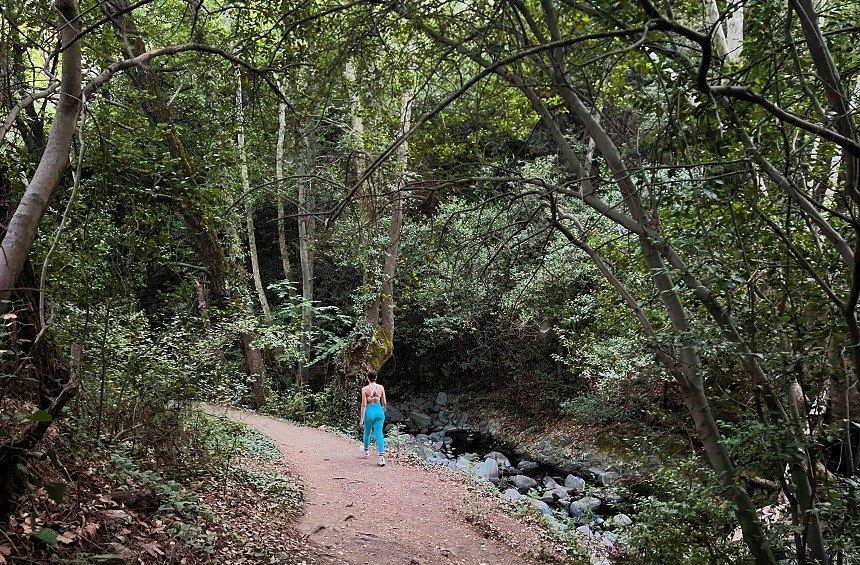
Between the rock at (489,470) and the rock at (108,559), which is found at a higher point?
the rock at (108,559)

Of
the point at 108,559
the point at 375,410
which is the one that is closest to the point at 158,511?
the point at 108,559

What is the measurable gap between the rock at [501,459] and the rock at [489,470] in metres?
0.77

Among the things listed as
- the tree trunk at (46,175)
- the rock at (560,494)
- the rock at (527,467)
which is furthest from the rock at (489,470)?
the tree trunk at (46,175)

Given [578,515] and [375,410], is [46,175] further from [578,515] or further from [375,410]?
[578,515]

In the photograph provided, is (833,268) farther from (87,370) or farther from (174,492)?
(87,370)

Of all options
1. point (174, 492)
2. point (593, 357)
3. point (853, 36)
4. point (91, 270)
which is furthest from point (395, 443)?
point (853, 36)

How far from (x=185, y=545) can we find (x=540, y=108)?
480 centimetres

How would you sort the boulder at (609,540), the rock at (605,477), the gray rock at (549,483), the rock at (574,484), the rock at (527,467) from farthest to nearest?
the rock at (527,467)
the rock at (605,477)
the gray rock at (549,483)
the rock at (574,484)
the boulder at (609,540)

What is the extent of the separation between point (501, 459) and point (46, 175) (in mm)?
12956

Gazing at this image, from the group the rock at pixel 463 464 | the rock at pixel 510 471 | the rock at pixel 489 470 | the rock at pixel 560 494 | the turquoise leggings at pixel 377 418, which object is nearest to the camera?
the turquoise leggings at pixel 377 418

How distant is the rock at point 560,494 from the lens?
37.9 feet

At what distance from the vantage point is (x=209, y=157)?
5.94 metres

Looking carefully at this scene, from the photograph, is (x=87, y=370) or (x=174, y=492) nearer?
(x=174, y=492)

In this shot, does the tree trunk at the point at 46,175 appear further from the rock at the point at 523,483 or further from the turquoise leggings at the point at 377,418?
the rock at the point at 523,483
